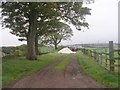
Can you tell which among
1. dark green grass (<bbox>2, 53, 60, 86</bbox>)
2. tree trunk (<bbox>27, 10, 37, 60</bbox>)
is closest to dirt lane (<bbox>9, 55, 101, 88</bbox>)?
dark green grass (<bbox>2, 53, 60, 86</bbox>)

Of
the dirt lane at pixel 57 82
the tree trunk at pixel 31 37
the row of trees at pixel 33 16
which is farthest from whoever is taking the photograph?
the tree trunk at pixel 31 37

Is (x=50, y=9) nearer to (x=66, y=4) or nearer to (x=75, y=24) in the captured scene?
(x=66, y=4)

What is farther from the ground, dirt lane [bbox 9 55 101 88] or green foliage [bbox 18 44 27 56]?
dirt lane [bbox 9 55 101 88]

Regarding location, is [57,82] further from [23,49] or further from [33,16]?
[23,49]

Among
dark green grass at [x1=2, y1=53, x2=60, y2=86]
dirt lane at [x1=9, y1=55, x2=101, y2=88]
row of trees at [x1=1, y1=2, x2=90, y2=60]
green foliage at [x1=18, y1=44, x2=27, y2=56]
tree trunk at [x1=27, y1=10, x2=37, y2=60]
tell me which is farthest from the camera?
green foliage at [x1=18, y1=44, x2=27, y2=56]

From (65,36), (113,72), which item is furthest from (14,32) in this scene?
(65,36)

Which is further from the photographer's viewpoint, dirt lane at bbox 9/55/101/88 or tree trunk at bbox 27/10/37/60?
tree trunk at bbox 27/10/37/60

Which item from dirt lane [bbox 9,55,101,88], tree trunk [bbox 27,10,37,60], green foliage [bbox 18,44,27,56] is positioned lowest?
green foliage [bbox 18,44,27,56]

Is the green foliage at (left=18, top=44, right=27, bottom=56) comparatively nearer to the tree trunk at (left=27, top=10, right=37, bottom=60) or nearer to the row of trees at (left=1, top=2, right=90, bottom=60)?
the row of trees at (left=1, top=2, right=90, bottom=60)

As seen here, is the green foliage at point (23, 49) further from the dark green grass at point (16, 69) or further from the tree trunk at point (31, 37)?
the dark green grass at point (16, 69)

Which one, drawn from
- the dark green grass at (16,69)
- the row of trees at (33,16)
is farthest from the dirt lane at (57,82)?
the row of trees at (33,16)

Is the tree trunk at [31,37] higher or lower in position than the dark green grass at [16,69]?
higher

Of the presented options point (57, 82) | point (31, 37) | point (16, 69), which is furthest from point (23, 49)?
point (57, 82)

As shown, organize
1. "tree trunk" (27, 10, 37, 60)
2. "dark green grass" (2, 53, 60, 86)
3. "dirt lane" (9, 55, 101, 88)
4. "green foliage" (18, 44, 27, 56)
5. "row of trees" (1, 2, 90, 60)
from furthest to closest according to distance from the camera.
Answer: "green foliage" (18, 44, 27, 56)
"tree trunk" (27, 10, 37, 60)
"row of trees" (1, 2, 90, 60)
"dark green grass" (2, 53, 60, 86)
"dirt lane" (9, 55, 101, 88)
